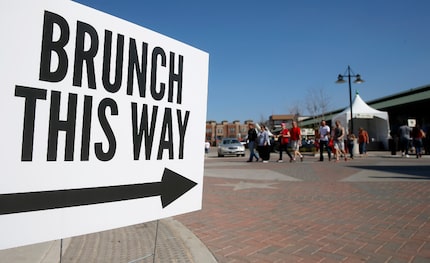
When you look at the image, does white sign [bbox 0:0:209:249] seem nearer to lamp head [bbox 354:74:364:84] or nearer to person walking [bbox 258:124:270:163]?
person walking [bbox 258:124:270:163]

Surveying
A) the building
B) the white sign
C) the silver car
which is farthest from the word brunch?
the building

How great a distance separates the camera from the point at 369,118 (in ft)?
83.1

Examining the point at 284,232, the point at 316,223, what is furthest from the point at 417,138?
the point at 284,232

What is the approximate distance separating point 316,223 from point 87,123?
341cm

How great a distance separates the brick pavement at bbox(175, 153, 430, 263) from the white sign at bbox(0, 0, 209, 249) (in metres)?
1.53

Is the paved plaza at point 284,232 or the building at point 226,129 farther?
the building at point 226,129

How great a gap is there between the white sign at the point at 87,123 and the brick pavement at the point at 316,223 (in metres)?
1.53

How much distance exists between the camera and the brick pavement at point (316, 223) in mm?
3096

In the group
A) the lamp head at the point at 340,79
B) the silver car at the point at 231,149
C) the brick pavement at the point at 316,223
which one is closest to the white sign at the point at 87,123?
the brick pavement at the point at 316,223

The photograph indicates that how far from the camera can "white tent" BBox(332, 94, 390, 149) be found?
23594 millimetres

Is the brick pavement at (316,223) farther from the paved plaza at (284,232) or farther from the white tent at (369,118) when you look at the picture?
the white tent at (369,118)

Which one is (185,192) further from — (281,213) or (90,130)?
(281,213)

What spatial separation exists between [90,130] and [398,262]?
9.15 ft

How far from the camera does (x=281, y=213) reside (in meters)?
4.75
